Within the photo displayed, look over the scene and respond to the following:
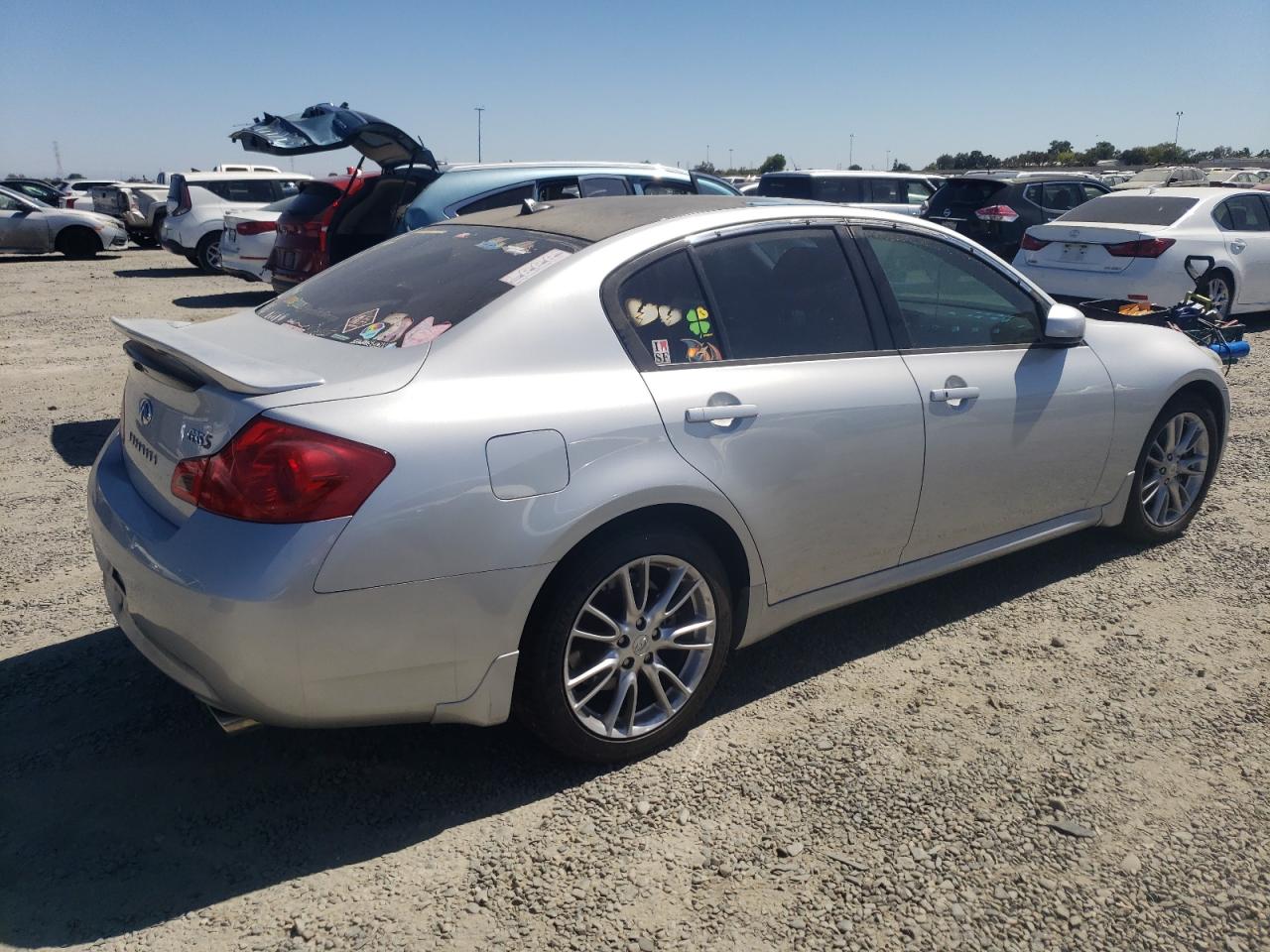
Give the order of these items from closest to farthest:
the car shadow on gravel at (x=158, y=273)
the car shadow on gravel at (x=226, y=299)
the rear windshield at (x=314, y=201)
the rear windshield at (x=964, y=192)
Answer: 1. the rear windshield at (x=314, y=201)
2. the car shadow on gravel at (x=226, y=299)
3. the rear windshield at (x=964, y=192)
4. the car shadow on gravel at (x=158, y=273)

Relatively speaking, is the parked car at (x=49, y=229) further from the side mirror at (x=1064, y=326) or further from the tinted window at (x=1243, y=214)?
the side mirror at (x=1064, y=326)

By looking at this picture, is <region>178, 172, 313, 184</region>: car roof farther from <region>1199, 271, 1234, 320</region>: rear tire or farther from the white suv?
<region>1199, 271, 1234, 320</region>: rear tire

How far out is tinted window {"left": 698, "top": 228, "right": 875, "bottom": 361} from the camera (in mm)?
3314

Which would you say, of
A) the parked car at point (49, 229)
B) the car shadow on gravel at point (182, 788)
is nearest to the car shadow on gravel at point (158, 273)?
the parked car at point (49, 229)

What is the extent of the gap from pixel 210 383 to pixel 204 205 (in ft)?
51.8

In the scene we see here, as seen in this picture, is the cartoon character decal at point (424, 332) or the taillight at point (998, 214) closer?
the cartoon character decal at point (424, 332)

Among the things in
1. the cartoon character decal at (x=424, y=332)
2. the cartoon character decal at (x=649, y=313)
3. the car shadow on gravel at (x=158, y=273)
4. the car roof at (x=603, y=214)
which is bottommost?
the car shadow on gravel at (x=158, y=273)

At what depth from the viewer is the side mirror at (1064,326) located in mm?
4102

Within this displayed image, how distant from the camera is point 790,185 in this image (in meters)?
16.4

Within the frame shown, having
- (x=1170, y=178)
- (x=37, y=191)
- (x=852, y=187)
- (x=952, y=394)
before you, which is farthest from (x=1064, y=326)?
(x=37, y=191)

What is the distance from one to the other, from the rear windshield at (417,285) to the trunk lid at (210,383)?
0.12m

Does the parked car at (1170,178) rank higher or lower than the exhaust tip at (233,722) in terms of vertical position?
higher

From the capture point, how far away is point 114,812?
2816 mm

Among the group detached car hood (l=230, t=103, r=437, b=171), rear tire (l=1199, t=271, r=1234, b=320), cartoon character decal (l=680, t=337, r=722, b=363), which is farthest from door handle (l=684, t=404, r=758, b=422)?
rear tire (l=1199, t=271, r=1234, b=320)
